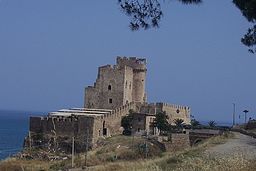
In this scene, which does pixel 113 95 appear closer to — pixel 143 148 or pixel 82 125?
pixel 82 125

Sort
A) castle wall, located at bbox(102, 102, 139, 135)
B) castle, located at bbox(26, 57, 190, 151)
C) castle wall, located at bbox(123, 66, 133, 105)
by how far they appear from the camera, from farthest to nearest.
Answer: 1. castle wall, located at bbox(123, 66, 133, 105)
2. castle wall, located at bbox(102, 102, 139, 135)
3. castle, located at bbox(26, 57, 190, 151)

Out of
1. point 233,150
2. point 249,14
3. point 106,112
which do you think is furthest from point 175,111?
point 249,14

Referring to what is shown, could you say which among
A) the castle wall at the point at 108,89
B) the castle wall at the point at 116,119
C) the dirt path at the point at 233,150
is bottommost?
the dirt path at the point at 233,150

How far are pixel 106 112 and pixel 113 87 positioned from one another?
4248 millimetres

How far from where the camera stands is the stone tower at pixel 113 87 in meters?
47.0

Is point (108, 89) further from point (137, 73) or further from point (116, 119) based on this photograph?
point (116, 119)

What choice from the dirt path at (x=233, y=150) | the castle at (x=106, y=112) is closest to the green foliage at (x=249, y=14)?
the dirt path at (x=233, y=150)

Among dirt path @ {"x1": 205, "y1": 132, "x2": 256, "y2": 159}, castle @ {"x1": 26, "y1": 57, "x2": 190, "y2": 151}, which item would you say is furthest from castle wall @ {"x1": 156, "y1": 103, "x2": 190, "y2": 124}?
dirt path @ {"x1": 205, "y1": 132, "x2": 256, "y2": 159}

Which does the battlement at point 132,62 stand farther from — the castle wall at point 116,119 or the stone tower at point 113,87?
the castle wall at point 116,119

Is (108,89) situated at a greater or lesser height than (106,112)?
greater

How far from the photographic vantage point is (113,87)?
1855 inches

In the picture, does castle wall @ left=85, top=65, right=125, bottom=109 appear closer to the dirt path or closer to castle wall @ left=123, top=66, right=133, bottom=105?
castle wall @ left=123, top=66, right=133, bottom=105

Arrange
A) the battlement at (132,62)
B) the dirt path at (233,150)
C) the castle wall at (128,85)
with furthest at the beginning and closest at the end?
the battlement at (132,62)
the castle wall at (128,85)
the dirt path at (233,150)

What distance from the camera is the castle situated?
40.5m
